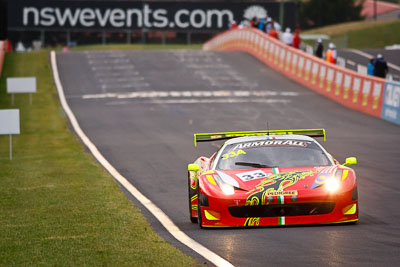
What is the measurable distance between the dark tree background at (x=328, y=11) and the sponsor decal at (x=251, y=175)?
106 m

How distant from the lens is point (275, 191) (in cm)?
1109

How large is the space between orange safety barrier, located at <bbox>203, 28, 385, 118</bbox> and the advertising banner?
31190 mm

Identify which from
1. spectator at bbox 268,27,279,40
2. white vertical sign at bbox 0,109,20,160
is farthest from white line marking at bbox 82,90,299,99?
white vertical sign at bbox 0,109,20,160

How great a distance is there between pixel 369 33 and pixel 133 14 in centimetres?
Answer: 2241

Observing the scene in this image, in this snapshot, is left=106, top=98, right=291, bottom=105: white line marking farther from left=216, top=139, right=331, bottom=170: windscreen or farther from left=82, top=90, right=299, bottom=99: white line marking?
left=216, top=139, right=331, bottom=170: windscreen

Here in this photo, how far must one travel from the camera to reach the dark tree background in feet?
381

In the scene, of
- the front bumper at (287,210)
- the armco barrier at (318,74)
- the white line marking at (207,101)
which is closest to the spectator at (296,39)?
the armco barrier at (318,74)

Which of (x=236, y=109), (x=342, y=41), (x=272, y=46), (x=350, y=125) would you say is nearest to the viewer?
(x=350, y=125)

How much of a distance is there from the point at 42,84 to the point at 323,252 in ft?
114

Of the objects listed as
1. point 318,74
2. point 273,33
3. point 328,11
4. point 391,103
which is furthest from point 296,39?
point 328,11

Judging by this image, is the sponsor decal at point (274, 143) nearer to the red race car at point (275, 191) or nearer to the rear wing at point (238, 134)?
the red race car at point (275, 191)

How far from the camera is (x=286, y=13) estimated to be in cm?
9288

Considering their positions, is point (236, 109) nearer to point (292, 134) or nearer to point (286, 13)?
point (292, 134)

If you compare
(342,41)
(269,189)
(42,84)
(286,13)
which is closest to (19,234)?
(269,189)
